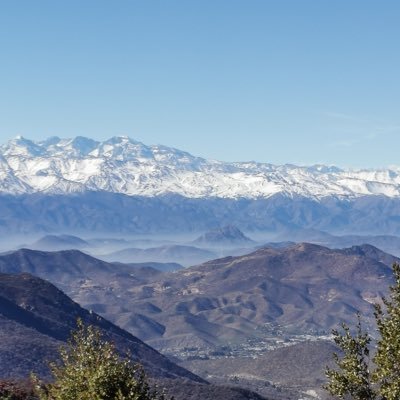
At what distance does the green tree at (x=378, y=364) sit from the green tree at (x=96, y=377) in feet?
36.1

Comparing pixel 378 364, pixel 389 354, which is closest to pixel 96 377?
pixel 378 364

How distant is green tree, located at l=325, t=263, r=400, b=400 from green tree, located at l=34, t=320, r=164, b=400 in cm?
1100

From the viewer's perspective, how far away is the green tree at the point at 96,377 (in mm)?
43125

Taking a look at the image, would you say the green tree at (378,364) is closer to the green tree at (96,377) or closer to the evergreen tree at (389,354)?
the evergreen tree at (389,354)

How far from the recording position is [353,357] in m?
43.9

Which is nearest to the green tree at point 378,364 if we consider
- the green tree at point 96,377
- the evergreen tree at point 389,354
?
the evergreen tree at point 389,354

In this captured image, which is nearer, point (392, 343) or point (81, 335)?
point (392, 343)

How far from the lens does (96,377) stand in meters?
43.0

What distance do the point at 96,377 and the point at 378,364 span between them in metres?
15.1

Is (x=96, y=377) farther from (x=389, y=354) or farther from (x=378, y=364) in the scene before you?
(x=389, y=354)

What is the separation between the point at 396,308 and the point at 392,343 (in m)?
2.04

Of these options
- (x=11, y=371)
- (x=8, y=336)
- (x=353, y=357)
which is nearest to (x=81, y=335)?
(x=353, y=357)

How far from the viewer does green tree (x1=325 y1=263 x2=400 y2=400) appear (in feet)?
138

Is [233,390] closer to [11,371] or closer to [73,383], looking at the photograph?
[11,371]
